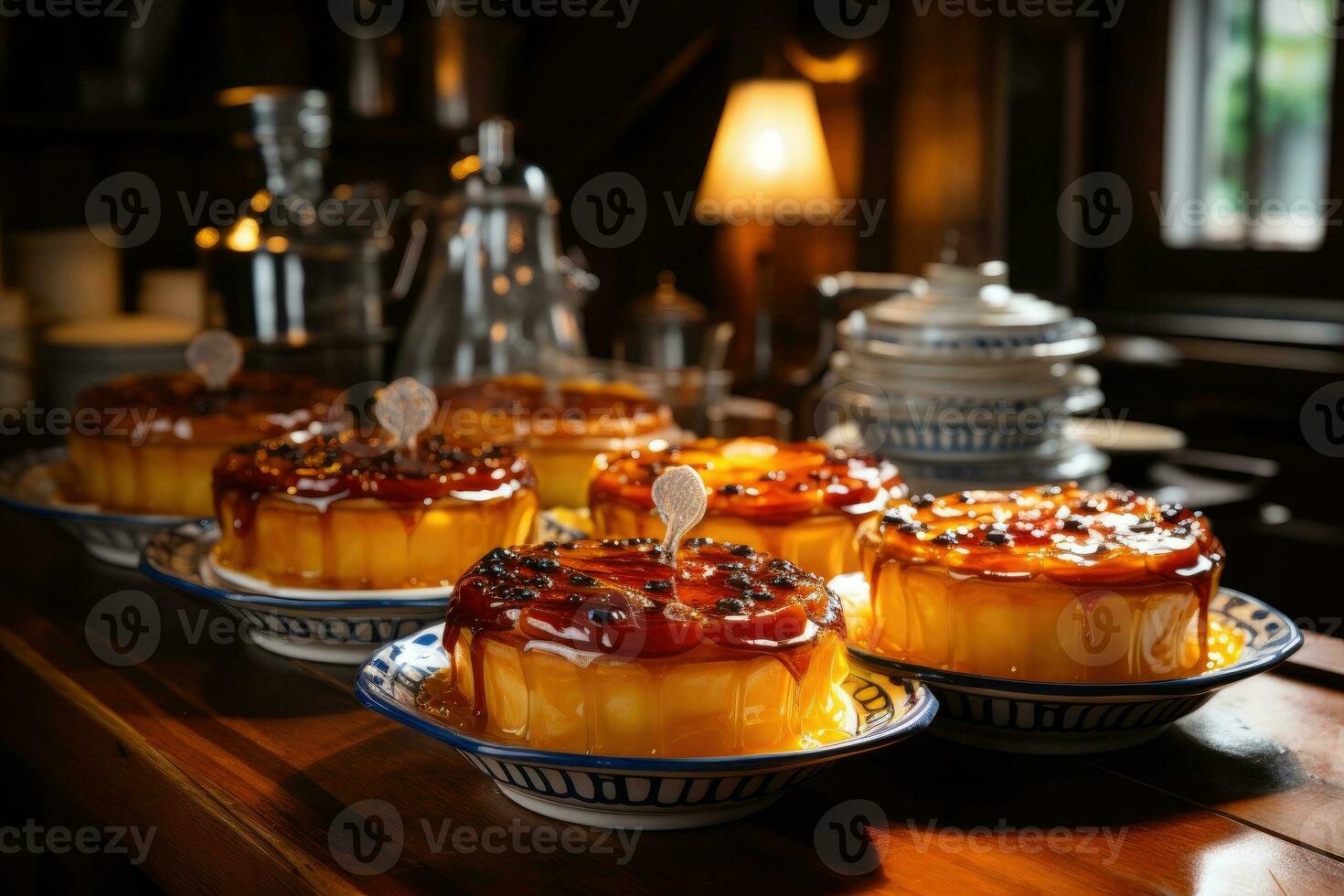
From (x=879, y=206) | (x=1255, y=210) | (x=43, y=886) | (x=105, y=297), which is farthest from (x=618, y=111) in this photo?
(x=43, y=886)

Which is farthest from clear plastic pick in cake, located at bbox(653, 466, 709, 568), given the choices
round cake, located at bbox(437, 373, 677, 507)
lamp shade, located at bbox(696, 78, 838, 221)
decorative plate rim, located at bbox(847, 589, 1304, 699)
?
lamp shade, located at bbox(696, 78, 838, 221)

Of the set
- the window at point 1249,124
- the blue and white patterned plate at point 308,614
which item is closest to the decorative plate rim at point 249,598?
the blue and white patterned plate at point 308,614

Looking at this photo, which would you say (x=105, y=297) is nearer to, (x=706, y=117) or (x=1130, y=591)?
(x=706, y=117)

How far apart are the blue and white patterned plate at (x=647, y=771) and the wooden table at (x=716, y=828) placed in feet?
0.05

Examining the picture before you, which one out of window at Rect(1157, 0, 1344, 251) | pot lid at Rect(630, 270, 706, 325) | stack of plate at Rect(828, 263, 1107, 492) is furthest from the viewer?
window at Rect(1157, 0, 1344, 251)

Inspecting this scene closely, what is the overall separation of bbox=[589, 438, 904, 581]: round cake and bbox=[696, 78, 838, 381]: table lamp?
7.38ft

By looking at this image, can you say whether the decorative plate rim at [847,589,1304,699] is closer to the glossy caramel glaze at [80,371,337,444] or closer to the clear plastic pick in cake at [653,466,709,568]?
the clear plastic pick in cake at [653,466,709,568]

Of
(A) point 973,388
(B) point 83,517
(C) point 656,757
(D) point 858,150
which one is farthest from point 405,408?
(D) point 858,150

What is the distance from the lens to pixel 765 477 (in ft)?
4.09

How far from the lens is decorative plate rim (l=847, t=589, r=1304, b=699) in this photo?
3.04ft

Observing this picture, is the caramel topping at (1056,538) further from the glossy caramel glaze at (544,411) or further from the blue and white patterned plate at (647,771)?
the glossy caramel glaze at (544,411)

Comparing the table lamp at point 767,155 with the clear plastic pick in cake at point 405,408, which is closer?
the clear plastic pick in cake at point 405,408

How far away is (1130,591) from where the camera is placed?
97cm

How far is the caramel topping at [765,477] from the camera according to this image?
1.20 meters
